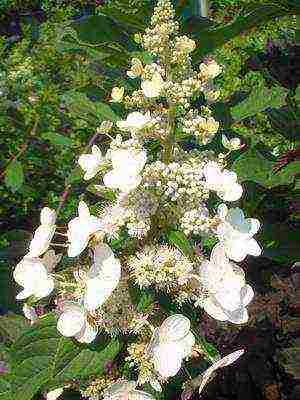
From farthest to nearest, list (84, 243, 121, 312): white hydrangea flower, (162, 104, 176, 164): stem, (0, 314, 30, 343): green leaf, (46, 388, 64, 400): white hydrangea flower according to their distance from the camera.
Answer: (0, 314, 30, 343): green leaf < (46, 388, 64, 400): white hydrangea flower < (162, 104, 176, 164): stem < (84, 243, 121, 312): white hydrangea flower

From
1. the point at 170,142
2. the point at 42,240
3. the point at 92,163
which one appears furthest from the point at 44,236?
the point at 170,142

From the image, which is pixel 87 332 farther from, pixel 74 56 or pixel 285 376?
pixel 74 56

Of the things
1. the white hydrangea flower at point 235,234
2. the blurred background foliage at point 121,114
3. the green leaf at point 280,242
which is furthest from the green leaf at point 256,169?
the white hydrangea flower at point 235,234

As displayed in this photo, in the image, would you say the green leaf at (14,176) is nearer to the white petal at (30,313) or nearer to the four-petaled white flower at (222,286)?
the white petal at (30,313)

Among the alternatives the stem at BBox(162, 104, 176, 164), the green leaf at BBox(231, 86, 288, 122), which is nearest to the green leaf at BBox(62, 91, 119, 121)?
the green leaf at BBox(231, 86, 288, 122)

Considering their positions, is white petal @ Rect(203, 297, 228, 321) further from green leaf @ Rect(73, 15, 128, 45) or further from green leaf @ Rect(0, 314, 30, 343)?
green leaf @ Rect(73, 15, 128, 45)

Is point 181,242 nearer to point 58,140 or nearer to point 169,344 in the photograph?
point 169,344

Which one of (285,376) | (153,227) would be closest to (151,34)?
(153,227)
